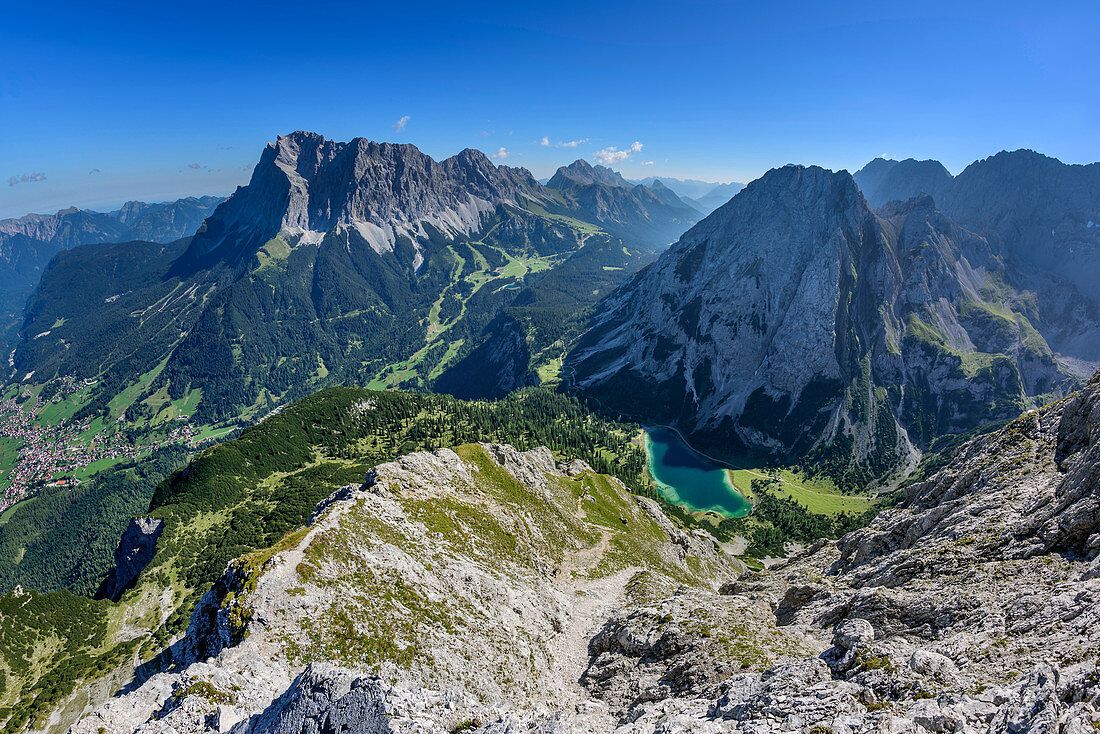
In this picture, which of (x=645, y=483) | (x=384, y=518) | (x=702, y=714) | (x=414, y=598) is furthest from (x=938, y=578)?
(x=645, y=483)

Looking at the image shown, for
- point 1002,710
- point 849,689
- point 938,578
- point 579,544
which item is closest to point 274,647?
point 849,689

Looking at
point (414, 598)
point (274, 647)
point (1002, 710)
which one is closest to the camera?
point (1002, 710)

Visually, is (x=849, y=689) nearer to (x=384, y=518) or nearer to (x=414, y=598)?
(x=414, y=598)

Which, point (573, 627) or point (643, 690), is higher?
point (643, 690)

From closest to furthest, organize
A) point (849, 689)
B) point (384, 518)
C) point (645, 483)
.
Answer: point (849, 689)
point (384, 518)
point (645, 483)

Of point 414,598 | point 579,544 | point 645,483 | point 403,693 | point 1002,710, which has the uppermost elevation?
point 1002,710

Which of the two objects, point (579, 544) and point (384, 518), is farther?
point (579, 544)

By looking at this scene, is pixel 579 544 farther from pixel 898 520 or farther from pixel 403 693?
pixel 403 693
